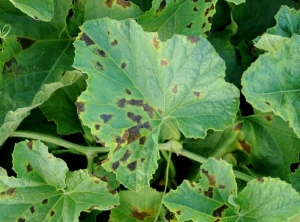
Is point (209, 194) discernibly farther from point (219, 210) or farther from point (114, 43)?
point (114, 43)

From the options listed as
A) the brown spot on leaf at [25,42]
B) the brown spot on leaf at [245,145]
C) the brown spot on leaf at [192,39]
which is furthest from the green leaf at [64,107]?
the brown spot on leaf at [245,145]

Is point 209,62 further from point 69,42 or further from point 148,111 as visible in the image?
point 69,42

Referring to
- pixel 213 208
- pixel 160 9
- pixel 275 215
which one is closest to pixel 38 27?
pixel 160 9

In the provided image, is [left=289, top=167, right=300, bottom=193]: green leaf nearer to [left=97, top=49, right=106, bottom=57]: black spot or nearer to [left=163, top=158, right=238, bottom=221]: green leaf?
[left=163, top=158, right=238, bottom=221]: green leaf

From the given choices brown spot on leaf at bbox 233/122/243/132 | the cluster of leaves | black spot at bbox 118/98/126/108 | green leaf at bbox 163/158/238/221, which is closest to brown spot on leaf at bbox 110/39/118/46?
the cluster of leaves

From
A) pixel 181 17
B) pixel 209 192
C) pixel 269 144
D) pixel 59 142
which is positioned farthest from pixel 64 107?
pixel 269 144

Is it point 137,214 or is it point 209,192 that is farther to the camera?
point 137,214

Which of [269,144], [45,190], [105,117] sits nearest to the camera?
[105,117]
